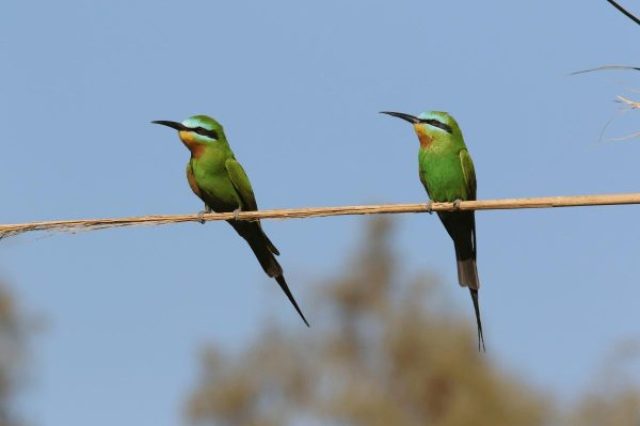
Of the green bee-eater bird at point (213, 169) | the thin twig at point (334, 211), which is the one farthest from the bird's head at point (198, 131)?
the thin twig at point (334, 211)

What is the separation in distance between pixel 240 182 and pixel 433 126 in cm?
89

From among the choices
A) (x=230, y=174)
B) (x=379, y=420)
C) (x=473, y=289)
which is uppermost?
(x=230, y=174)

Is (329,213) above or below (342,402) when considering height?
above

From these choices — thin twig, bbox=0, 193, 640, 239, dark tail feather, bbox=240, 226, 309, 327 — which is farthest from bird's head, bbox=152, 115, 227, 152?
thin twig, bbox=0, 193, 640, 239

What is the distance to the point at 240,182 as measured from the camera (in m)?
5.81

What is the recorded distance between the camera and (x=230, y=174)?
580cm

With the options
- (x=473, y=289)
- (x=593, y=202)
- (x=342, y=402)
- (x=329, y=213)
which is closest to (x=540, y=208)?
(x=593, y=202)

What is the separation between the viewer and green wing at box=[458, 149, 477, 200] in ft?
18.6

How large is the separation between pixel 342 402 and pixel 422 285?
7.86ft

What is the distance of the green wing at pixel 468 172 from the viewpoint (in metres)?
5.68

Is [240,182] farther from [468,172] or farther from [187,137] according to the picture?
[468,172]

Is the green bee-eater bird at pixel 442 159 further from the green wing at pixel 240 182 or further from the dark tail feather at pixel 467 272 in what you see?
the green wing at pixel 240 182

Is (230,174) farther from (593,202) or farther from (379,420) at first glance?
(379,420)

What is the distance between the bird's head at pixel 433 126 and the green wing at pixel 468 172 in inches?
3.9
